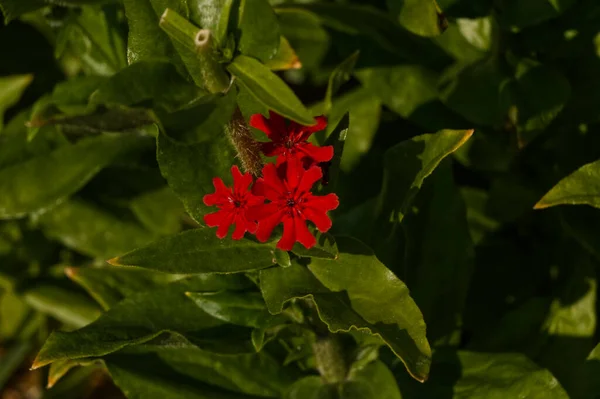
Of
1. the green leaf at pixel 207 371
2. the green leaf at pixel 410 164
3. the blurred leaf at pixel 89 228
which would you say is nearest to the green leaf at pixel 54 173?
the blurred leaf at pixel 89 228

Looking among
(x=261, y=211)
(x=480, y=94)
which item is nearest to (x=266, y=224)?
(x=261, y=211)

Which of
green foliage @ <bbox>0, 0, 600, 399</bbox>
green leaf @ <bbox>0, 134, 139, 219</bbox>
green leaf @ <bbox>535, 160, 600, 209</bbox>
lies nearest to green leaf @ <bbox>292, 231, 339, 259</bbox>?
green foliage @ <bbox>0, 0, 600, 399</bbox>

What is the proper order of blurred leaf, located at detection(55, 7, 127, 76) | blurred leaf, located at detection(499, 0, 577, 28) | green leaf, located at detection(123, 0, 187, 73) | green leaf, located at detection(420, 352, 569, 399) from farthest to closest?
blurred leaf, located at detection(55, 7, 127, 76), blurred leaf, located at detection(499, 0, 577, 28), green leaf, located at detection(420, 352, 569, 399), green leaf, located at detection(123, 0, 187, 73)

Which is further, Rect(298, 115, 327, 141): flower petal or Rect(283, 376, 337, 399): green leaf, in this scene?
Rect(283, 376, 337, 399): green leaf

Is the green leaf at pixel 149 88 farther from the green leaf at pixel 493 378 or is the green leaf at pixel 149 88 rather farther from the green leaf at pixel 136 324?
the green leaf at pixel 493 378

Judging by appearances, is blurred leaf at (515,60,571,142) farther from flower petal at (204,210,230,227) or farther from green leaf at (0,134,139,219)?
green leaf at (0,134,139,219)
